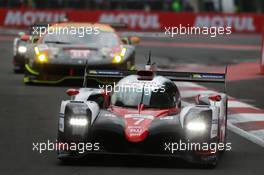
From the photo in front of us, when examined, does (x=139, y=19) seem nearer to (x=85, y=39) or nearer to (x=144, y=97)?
(x=85, y=39)

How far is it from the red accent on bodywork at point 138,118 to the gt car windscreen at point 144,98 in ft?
0.28

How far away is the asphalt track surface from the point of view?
9.98 meters

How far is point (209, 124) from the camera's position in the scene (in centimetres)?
1021

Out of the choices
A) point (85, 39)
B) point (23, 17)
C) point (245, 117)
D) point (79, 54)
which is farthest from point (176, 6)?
point (245, 117)

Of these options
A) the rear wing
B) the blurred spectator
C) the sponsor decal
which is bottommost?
the blurred spectator

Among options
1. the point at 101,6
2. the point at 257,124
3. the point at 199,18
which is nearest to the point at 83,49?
the point at 257,124

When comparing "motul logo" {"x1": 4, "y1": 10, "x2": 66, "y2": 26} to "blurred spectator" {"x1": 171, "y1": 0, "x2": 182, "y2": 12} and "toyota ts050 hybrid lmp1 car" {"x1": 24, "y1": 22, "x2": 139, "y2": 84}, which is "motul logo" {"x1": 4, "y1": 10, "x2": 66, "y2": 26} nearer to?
"blurred spectator" {"x1": 171, "y1": 0, "x2": 182, "y2": 12}

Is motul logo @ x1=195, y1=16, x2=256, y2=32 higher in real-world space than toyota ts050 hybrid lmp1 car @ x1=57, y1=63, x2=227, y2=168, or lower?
lower

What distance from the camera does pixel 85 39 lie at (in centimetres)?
1998

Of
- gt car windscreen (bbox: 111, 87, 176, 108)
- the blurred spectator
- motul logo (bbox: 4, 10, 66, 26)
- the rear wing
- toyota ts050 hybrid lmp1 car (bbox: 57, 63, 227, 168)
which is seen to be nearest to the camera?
toyota ts050 hybrid lmp1 car (bbox: 57, 63, 227, 168)

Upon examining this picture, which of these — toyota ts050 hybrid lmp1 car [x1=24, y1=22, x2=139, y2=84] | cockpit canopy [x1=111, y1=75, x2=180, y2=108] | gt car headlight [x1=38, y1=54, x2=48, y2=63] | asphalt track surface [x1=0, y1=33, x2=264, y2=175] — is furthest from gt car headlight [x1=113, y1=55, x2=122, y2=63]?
cockpit canopy [x1=111, y1=75, x2=180, y2=108]

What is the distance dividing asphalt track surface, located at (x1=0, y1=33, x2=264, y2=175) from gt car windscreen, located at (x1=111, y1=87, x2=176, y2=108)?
2.02 feet

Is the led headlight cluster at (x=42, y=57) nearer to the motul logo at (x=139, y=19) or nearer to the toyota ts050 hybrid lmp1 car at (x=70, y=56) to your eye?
the toyota ts050 hybrid lmp1 car at (x=70, y=56)

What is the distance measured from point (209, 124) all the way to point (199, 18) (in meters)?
39.5
